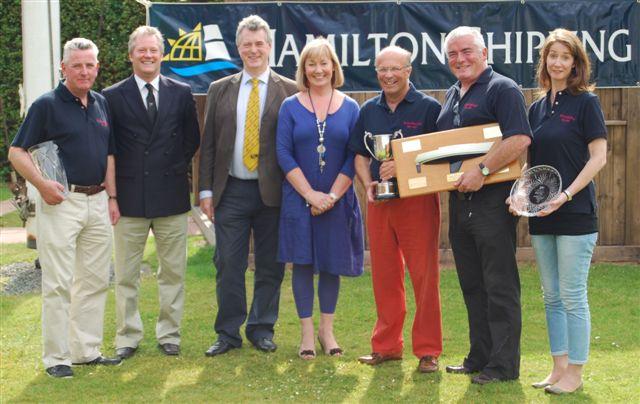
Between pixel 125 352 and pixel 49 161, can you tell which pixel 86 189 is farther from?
pixel 125 352

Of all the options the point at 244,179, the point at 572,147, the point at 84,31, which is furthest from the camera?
the point at 84,31

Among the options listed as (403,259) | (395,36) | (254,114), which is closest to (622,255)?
(395,36)

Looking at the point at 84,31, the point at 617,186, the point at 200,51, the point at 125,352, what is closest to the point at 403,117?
the point at 125,352

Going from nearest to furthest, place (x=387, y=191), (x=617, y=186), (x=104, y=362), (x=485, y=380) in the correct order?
(x=485, y=380) < (x=387, y=191) < (x=104, y=362) < (x=617, y=186)

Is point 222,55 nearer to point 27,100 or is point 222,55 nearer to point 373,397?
point 27,100

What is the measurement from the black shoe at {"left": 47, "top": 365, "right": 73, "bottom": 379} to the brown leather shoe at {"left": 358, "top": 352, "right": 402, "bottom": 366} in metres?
1.83

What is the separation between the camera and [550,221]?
5168mm

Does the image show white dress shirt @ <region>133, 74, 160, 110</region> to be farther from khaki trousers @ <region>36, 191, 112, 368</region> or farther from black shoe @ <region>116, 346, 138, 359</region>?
black shoe @ <region>116, 346, 138, 359</region>

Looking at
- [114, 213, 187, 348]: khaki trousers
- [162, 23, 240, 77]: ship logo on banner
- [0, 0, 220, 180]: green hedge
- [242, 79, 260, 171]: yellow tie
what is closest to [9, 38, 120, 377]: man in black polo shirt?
[114, 213, 187, 348]: khaki trousers

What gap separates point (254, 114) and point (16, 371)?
2259mm

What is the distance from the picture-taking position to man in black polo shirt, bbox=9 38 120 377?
18.7ft

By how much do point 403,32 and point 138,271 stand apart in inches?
148

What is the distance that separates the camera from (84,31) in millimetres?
16375

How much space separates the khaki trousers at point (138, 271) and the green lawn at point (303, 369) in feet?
0.58
